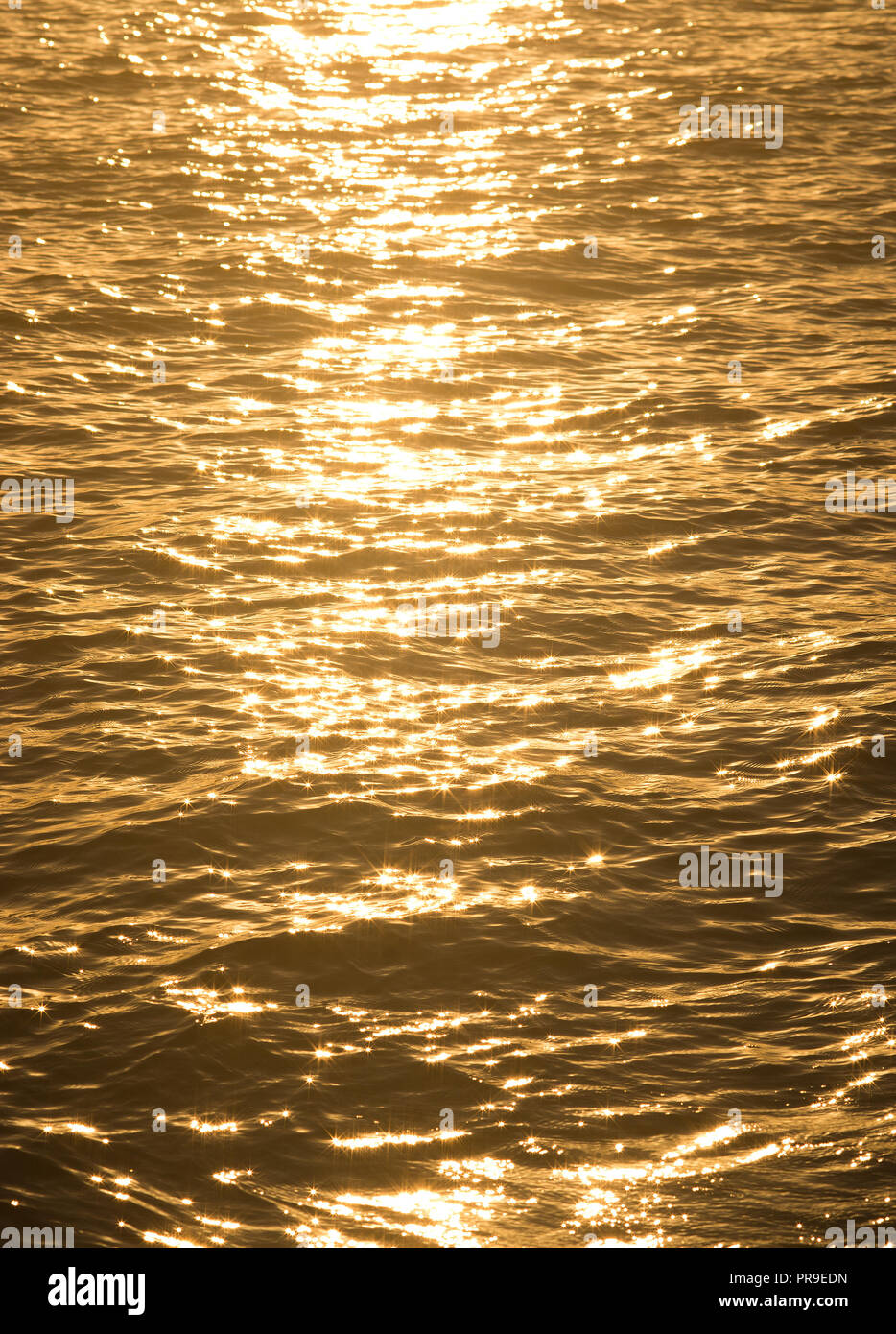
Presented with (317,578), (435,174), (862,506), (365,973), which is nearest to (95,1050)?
(365,973)

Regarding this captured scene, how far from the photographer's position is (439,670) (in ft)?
55.5

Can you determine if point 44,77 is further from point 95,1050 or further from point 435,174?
point 95,1050

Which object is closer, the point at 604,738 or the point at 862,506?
the point at 604,738

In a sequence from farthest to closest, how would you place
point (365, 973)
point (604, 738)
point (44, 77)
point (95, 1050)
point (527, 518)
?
point (44, 77)
point (527, 518)
point (604, 738)
point (365, 973)
point (95, 1050)

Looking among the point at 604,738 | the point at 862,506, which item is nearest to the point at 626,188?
the point at 862,506

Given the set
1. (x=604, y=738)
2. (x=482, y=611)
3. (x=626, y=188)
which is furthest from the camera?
(x=626, y=188)

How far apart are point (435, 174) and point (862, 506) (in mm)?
11525

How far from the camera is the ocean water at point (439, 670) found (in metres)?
11.9

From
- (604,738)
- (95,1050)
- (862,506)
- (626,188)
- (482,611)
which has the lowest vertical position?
(95,1050)

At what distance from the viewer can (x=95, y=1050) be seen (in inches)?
490

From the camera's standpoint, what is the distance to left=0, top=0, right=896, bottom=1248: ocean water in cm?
1189

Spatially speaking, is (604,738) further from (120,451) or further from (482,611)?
(120,451)

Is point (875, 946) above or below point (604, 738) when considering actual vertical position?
below

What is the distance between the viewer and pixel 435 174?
2789 cm
